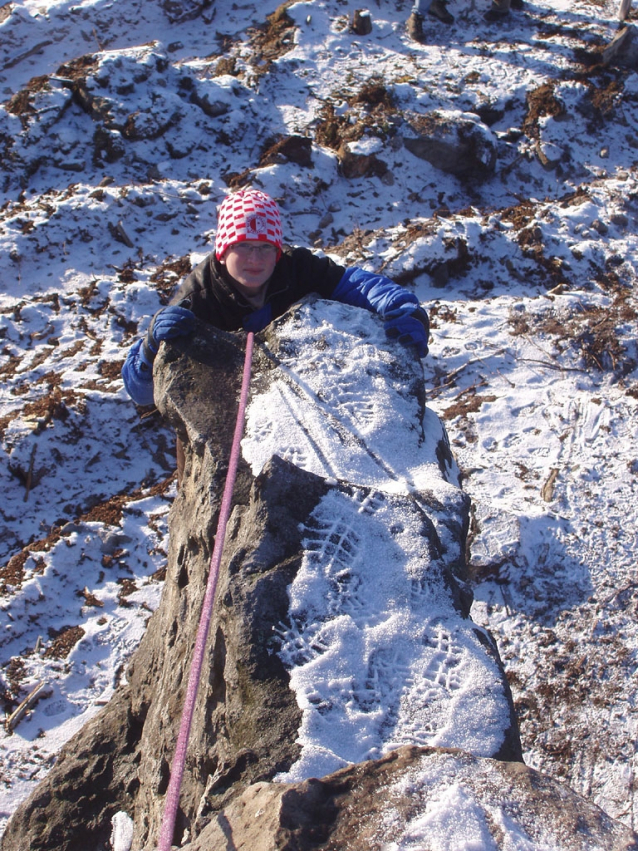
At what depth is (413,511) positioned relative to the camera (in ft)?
6.09

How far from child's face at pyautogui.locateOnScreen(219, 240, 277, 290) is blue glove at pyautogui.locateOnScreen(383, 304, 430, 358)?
0.58m

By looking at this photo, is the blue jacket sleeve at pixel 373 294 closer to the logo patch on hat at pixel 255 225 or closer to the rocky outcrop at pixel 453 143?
the logo patch on hat at pixel 255 225

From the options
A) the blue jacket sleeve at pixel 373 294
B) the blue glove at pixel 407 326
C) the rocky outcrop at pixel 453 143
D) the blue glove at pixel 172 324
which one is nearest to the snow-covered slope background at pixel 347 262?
the rocky outcrop at pixel 453 143

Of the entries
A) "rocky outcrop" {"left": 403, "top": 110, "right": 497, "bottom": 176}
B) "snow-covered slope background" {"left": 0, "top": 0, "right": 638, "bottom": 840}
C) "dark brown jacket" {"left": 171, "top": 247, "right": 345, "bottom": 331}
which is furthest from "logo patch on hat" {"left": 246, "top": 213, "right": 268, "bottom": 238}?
"rocky outcrop" {"left": 403, "top": 110, "right": 497, "bottom": 176}

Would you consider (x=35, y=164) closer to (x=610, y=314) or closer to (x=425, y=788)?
(x=610, y=314)

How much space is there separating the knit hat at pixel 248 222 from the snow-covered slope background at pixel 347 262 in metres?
1.75

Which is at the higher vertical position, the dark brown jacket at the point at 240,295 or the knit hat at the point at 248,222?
the knit hat at the point at 248,222

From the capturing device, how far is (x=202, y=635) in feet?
5.31

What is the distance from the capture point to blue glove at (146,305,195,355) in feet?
7.89

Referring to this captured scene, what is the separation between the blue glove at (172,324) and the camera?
2406 millimetres

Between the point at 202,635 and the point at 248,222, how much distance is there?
1.72m

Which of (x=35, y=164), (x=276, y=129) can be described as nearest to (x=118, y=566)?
(x=35, y=164)

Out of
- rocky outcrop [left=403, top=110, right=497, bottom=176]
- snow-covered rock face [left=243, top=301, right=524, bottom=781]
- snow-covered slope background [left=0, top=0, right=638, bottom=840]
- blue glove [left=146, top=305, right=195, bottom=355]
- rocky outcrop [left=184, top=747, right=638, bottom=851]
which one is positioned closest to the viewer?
rocky outcrop [left=184, top=747, right=638, bottom=851]

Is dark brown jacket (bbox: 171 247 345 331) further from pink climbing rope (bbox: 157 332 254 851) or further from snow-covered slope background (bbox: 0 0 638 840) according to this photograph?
snow-covered slope background (bbox: 0 0 638 840)
